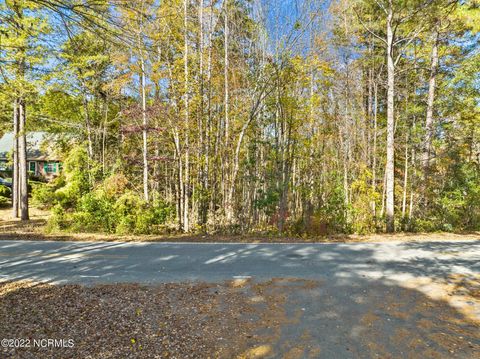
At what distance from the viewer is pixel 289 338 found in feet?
12.1

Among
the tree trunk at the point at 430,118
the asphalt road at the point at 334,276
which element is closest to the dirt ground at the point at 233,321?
the asphalt road at the point at 334,276

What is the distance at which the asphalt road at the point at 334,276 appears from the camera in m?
3.64

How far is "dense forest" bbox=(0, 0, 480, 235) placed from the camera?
1052 cm

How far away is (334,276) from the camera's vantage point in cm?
570

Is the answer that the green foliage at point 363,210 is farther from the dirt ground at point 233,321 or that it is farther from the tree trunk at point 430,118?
the dirt ground at point 233,321

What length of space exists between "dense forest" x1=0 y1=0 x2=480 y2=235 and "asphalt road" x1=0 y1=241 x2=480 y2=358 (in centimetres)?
291

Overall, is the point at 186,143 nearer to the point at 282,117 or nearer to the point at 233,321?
the point at 282,117

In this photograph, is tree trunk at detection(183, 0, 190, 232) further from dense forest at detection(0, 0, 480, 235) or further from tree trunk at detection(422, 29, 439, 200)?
tree trunk at detection(422, 29, 439, 200)

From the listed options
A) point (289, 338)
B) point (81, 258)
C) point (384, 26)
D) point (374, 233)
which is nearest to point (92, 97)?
point (81, 258)

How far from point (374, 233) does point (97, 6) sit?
1030 centimetres

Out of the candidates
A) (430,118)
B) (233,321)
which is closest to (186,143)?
(233,321)

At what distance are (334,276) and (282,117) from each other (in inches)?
274

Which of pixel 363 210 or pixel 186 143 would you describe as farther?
pixel 363 210

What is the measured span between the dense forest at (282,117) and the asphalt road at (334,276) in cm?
291
